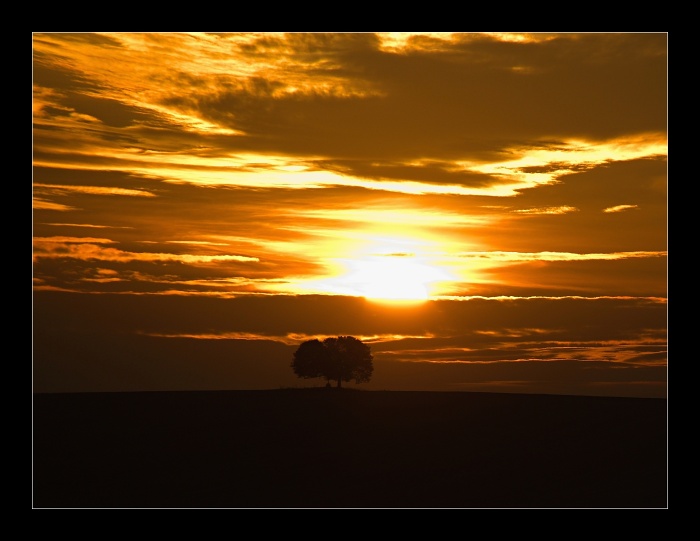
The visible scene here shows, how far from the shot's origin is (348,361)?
214 feet

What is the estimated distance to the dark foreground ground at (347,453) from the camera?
3134 centimetres

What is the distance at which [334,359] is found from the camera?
6519 cm

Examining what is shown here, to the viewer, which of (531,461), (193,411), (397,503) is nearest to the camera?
(397,503)

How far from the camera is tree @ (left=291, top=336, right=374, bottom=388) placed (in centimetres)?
6512

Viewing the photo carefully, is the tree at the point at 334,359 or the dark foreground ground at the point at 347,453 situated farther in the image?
the tree at the point at 334,359

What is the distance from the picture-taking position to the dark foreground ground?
3134 centimetres

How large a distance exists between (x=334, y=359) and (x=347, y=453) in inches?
1109

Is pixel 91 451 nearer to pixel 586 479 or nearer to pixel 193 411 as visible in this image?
pixel 193 411

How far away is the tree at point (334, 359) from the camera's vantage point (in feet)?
214

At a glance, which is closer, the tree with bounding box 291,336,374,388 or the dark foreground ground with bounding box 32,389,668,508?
the dark foreground ground with bounding box 32,389,668,508

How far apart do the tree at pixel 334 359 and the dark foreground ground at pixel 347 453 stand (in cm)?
1407

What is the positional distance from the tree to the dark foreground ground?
46.2 ft

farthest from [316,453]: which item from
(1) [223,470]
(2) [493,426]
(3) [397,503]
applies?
(2) [493,426]

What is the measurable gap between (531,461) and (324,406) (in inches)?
593
